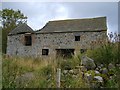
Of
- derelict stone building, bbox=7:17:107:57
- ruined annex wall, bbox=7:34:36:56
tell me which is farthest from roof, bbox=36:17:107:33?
ruined annex wall, bbox=7:34:36:56

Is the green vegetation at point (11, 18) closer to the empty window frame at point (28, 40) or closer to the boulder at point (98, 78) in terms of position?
the empty window frame at point (28, 40)

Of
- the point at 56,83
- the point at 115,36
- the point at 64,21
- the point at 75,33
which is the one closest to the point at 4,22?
the point at 64,21

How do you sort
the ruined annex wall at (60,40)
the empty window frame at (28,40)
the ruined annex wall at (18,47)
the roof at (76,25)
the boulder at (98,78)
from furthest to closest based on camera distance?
the empty window frame at (28,40) < the ruined annex wall at (18,47) < the roof at (76,25) < the ruined annex wall at (60,40) < the boulder at (98,78)

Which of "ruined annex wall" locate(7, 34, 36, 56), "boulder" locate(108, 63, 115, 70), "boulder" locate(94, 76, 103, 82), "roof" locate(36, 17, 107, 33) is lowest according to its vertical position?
"boulder" locate(94, 76, 103, 82)

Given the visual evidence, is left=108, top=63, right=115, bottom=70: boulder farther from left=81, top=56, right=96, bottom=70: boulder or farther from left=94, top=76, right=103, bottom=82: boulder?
left=94, top=76, right=103, bottom=82: boulder

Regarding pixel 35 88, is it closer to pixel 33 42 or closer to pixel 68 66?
pixel 68 66

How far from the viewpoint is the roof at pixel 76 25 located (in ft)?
75.5

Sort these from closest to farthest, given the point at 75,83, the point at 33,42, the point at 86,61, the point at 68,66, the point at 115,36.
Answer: the point at 75,83, the point at 86,61, the point at 68,66, the point at 115,36, the point at 33,42

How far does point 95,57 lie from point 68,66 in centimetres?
103

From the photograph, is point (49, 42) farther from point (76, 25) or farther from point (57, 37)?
point (76, 25)

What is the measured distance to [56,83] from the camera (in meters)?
5.35

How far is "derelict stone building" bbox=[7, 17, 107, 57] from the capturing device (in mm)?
22677

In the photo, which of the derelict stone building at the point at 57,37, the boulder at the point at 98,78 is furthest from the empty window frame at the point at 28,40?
the boulder at the point at 98,78

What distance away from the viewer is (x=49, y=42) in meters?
24.2
